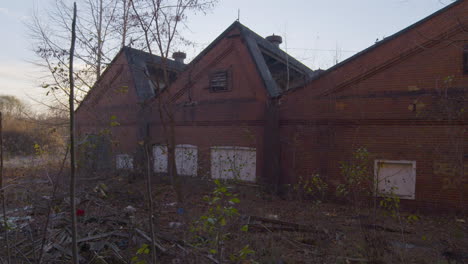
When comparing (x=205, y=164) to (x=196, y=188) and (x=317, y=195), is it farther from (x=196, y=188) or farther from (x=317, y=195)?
(x=317, y=195)

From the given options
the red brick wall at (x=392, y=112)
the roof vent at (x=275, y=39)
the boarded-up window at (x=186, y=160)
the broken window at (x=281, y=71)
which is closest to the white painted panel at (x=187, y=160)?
the boarded-up window at (x=186, y=160)

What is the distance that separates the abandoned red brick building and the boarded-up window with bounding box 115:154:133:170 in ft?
0.37

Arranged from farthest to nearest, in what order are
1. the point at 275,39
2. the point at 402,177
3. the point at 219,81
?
1. the point at 275,39
2. the point at 219,81
3. the point at 402,177

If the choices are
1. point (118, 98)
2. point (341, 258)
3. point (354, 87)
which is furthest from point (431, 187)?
point (118, 98)

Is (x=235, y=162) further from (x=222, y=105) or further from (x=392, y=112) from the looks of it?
(x=392, y=112)

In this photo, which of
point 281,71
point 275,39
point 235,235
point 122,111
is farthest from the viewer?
point 275,39

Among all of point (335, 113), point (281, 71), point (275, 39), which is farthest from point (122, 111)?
point (335, 113)

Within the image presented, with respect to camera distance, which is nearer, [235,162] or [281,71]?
[235,162]

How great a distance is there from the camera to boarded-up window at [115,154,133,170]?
13.9 metres

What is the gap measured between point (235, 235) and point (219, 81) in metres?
8.31

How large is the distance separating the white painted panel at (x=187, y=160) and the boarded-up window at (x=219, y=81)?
2918 mm

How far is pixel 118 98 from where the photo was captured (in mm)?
16609

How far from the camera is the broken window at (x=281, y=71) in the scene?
14.2 m

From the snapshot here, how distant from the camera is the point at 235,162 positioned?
12.4 meters
